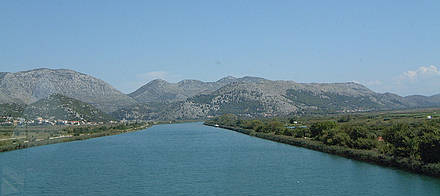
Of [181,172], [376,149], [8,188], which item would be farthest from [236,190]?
[376,149]

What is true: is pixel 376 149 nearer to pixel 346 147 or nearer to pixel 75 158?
pixel 346 147

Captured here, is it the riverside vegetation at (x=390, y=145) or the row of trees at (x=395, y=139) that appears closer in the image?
the riverside vegetation at (x=390, y=145)

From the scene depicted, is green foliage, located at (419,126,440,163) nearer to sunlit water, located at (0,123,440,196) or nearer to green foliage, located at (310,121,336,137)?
sunlit water, located at (0,123,440,196)

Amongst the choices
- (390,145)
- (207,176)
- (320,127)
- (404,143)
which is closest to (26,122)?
(207,176)

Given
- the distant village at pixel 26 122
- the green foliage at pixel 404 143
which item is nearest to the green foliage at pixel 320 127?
the green foliage at pixel 404 143

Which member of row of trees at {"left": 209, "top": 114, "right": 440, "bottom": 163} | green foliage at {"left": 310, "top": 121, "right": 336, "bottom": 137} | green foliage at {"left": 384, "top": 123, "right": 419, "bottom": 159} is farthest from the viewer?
green foliage at {"left": 310, "top": 121, "right": 336, "bottom": 137}

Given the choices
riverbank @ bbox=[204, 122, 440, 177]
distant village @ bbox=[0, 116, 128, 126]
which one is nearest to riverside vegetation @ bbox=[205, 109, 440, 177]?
riverbank @ bbox=[204, 122, 440, 177]

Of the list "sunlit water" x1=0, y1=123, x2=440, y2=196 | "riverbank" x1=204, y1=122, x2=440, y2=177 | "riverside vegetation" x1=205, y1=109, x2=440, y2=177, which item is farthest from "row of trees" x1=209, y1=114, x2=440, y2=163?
"sunlit water" x1=0, y1=123, x2=440, y2=196

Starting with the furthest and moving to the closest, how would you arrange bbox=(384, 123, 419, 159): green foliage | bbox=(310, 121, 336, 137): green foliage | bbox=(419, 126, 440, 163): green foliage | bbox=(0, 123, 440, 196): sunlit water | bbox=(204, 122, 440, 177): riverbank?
bbox=(310, 121, 336, 137): green foliage → bbox=(384, 123, 419, 159): green foliage → bbox=(419, 126, 440, 163): green foliage → bbox=(204, 122, 440, 177): riverbank → bbox=(0, 123, 440, 196): sunlit water

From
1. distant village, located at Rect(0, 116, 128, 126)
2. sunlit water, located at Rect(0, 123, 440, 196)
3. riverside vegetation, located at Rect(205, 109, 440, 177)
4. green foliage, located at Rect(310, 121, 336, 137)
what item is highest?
distant village, located at Rect(0, 116, 128, 126)

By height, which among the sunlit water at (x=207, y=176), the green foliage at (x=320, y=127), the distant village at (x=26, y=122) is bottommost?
the sunlit water at (x=207, y=176)

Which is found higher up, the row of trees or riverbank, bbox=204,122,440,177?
the row of trees

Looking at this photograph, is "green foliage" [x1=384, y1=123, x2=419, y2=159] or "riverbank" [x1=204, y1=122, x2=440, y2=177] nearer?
"riverbank" [x1=204, y1=122, x2=440, y2=177]

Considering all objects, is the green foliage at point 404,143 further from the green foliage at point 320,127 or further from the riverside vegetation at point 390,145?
the green foliage at point 320,127
